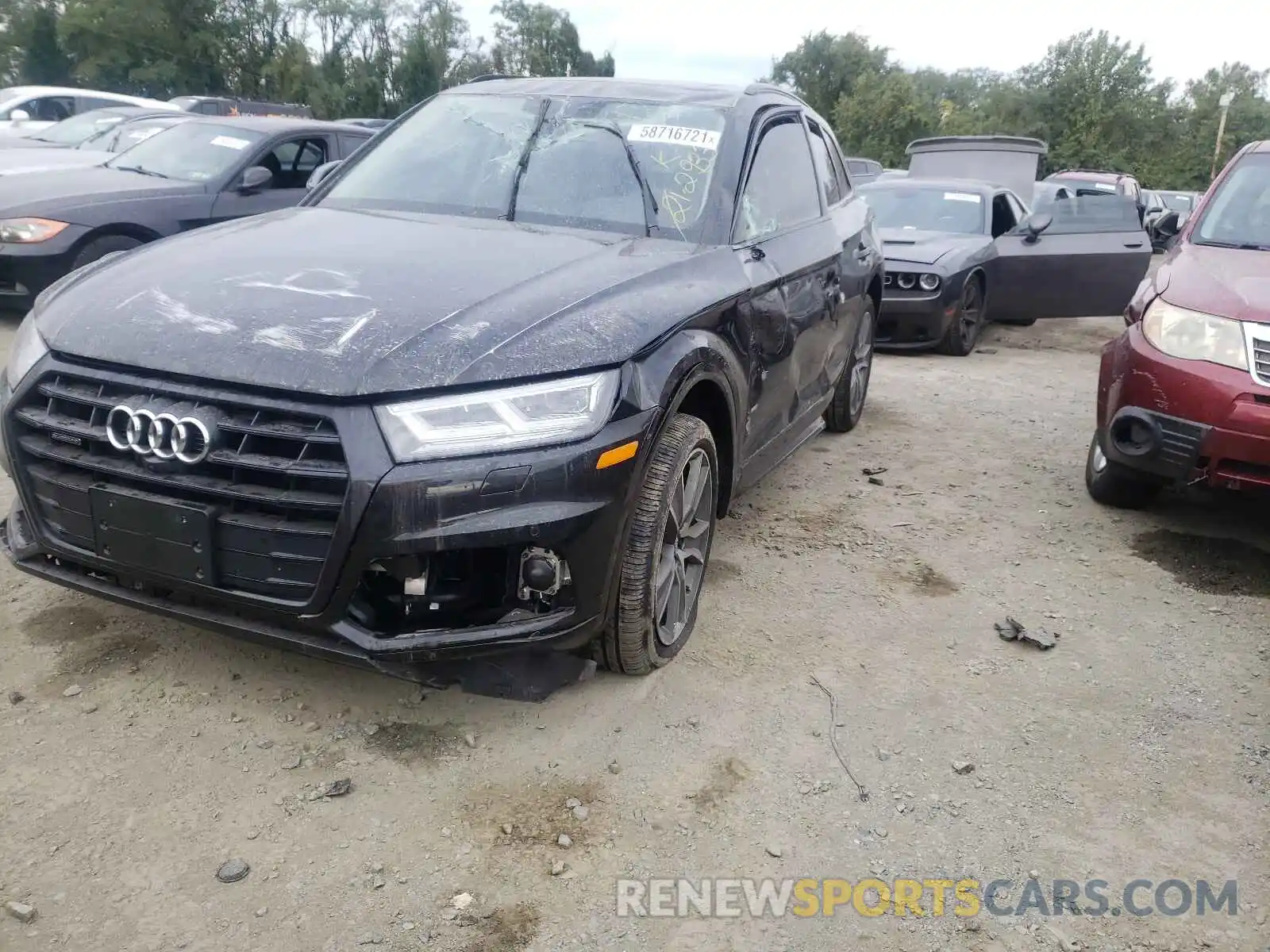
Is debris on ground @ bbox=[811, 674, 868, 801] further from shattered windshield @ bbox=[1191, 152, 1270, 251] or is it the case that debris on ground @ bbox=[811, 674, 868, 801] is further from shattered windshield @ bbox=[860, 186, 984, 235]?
shattered windshield @ bbox=[860, 186, 984, 235]

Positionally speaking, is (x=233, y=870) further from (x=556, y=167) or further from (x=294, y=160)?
(x=294, y=160)

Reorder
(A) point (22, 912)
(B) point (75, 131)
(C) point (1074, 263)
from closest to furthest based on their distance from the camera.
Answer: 1. (A) point (22, 912)
2. (C) point (1074, 263)
3. (B) point (75, 131)

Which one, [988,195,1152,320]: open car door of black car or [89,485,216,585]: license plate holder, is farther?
[988,195,1152,320]: open car door of black car

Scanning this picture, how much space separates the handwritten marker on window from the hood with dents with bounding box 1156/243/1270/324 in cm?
277

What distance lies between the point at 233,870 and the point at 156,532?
2.63 ft

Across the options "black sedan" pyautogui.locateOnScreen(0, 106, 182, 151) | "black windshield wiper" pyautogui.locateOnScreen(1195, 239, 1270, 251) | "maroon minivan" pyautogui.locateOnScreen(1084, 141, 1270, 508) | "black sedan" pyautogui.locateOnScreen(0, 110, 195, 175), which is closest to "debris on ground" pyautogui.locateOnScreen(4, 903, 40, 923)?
"maroon minivan" pyautogui.locateOnScreen(1084, 141, 1270, 508)

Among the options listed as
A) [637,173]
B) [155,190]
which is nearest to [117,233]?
[155,190]

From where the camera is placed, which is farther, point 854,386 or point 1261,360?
point 854,386

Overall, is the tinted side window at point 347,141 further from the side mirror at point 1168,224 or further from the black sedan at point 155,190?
the side mirror at point 1168,224

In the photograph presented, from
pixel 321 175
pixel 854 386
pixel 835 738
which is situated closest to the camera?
pixel 835 738

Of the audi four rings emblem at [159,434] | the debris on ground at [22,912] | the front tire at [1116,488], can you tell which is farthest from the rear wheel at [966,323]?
the debris on ground at [22,912]

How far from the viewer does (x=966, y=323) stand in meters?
8.70

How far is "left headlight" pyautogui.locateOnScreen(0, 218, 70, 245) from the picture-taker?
21.6 ft

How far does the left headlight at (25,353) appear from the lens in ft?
8.83
